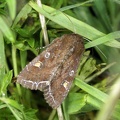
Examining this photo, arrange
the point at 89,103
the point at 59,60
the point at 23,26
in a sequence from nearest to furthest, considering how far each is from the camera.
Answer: the point at 89,103, the point at 59,60, the point at 23,26

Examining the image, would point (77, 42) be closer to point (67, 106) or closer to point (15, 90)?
point (67, 106)

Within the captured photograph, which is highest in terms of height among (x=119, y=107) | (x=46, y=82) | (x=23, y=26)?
(x=23, y=26)

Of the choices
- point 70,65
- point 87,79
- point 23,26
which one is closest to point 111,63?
point 87,79

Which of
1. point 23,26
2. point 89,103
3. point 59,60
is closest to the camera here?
point 89,103

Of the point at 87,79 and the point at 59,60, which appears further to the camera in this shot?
the point at 87,79

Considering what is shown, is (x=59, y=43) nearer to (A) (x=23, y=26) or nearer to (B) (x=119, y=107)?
(A) (x=23, y=26)

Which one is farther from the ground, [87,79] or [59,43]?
[59,43]
